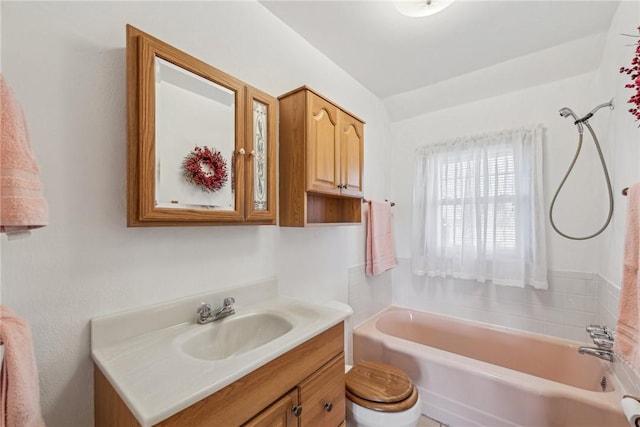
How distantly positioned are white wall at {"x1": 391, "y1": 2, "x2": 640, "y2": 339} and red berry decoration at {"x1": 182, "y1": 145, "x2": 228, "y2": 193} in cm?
205

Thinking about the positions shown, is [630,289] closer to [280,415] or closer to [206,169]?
[280,415]

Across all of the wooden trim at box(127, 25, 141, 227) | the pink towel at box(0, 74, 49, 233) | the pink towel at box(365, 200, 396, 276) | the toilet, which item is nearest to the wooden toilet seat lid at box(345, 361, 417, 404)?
the toilet

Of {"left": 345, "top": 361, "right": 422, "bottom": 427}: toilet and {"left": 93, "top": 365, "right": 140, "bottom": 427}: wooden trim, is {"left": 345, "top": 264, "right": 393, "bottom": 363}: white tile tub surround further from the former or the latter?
{"left": 93, "top": 365, "right": 140, "bottom": 427}: wooden trim

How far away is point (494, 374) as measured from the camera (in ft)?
5.15

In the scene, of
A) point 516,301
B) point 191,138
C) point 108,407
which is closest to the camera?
point 108,407

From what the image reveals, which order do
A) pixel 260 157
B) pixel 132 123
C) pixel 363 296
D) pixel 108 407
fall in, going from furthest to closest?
1. pixel 363 296
2. pixel 260 157
3. pixel 132 123
4. pixel 108 407

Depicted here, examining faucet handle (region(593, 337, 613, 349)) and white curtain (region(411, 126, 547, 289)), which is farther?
white curtain (region(411, 126, 547, 289))

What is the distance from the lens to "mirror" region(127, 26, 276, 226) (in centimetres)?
93

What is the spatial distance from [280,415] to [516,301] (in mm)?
2161

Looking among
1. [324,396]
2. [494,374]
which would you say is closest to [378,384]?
[324,396]

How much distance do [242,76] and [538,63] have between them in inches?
83.6

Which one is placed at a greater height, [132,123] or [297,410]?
[132,123]

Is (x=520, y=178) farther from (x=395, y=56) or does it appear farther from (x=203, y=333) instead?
(x=203, y=333)

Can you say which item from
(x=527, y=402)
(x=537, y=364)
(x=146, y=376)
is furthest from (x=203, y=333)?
(x=537, y=364)
